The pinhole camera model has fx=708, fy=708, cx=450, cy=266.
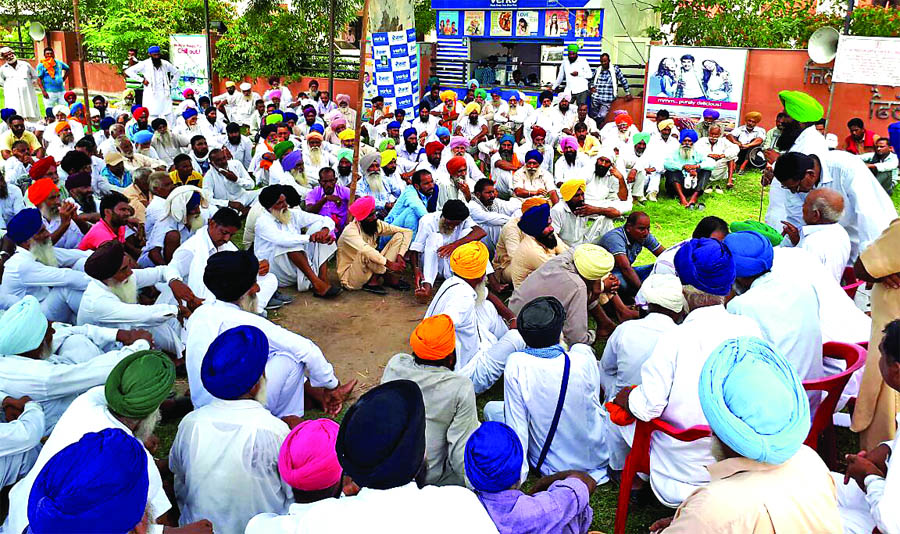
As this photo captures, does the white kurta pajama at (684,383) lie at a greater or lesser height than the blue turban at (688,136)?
lesser

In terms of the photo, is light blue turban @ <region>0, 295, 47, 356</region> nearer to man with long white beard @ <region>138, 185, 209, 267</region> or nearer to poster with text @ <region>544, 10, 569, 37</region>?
man with long white beard @ <region>138, 185, 209, 267</region>

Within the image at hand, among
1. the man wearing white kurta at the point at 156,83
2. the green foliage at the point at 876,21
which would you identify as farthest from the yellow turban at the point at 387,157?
the green foliage at the point at 876,21

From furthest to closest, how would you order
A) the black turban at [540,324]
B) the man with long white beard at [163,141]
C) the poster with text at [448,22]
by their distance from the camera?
1. the poster with text at [448,22]
2. the man with long white beard at [163,141]
3. the black turban at [540,324]

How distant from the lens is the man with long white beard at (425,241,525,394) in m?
4.38

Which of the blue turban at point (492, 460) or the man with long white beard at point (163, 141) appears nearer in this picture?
the blue turban at point (492, 460)

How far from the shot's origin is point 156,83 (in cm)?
1305

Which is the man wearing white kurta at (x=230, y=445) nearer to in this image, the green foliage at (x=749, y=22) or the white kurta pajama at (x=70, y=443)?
the white kurta pajama at (x=70, y=443)

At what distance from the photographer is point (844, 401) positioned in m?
4.23

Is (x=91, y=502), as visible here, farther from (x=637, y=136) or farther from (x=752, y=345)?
(x=637, y=136)

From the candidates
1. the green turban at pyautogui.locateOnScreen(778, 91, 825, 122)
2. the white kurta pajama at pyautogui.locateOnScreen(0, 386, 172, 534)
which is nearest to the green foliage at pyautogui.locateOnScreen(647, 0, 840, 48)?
the green turban at pyautogui.locateOnScreen(778, 91, 825, 122)

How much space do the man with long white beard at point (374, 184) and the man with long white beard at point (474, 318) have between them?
328cm

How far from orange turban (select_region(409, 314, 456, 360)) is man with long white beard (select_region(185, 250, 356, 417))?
852mm

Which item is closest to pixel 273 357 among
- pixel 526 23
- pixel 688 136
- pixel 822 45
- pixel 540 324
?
pixel 540 324

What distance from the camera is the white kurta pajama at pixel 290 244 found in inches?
258
